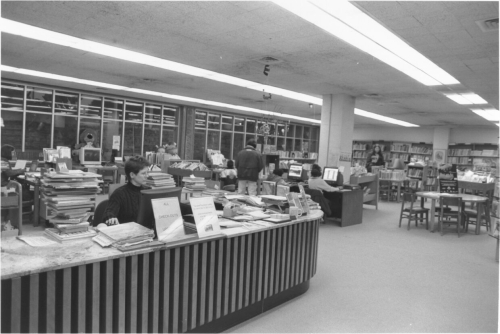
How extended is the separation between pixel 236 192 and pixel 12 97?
299 inches

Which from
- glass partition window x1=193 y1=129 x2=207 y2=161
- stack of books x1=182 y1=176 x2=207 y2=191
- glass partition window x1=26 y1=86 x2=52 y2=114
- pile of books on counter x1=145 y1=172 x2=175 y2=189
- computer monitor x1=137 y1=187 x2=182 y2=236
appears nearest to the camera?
computer monitor x1=137 y1=187 x2=182 y2=236

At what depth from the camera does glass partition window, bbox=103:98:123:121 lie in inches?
461

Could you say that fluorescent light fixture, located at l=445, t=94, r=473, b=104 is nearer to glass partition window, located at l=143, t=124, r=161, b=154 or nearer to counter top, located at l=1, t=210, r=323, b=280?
counter top, located at l=1, t=210, r=323, b=280

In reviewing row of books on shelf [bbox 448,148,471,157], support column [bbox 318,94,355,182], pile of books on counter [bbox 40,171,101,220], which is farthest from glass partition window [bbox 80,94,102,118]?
row of books on shelf [bbox 448,148,471,157]

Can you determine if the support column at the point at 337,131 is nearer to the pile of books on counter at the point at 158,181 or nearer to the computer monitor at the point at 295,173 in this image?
the computer monitor at the point at 295,173

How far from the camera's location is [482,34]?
430 centimetres

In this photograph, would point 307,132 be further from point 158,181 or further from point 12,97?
point 158,181

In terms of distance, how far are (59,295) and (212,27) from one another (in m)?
3.53

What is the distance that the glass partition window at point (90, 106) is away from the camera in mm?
11141

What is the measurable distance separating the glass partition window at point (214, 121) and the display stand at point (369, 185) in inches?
265

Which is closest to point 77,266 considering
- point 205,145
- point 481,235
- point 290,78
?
point 290,78

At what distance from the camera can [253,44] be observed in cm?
520

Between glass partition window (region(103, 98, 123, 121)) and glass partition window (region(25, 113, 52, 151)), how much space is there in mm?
1674

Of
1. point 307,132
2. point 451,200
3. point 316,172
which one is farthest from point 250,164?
point 307,132
